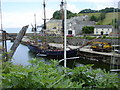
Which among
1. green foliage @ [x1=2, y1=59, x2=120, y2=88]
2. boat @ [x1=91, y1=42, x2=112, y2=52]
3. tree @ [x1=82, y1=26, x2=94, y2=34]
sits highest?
tree @ [x1=82, y1=26, x2=94, y2=34]

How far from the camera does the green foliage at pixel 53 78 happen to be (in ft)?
1.87

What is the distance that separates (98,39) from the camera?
1360cm

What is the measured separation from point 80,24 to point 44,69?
1877cm

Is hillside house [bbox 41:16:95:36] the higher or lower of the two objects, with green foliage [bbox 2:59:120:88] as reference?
higher

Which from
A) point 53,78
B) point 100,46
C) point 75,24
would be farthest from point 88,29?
point 53,78

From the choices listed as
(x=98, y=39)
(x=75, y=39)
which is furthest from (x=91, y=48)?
(x=75, y=39)

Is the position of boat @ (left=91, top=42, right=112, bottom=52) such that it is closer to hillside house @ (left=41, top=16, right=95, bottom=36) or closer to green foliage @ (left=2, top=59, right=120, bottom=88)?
hillside house @ (left=41, top=16, right=95, bottom=36)

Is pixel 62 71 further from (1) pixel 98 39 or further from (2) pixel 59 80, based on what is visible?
(1) pixel 98 39

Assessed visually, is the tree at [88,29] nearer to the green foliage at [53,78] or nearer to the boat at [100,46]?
the boat at [100,46]

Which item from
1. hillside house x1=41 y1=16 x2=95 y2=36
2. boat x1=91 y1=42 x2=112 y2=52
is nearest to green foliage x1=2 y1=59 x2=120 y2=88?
boat x1=91 y1=42 x2=112 y2=52

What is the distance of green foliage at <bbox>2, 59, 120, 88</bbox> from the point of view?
0.57 metres

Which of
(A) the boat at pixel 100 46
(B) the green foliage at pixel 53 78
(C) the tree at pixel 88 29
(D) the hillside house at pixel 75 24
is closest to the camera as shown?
(B) the green foliage at pixel 53 78

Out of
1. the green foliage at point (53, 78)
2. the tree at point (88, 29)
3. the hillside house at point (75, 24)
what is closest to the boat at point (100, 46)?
the tree at point (88, 29)

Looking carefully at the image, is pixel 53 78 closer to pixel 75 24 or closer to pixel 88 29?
pixel 88 29
